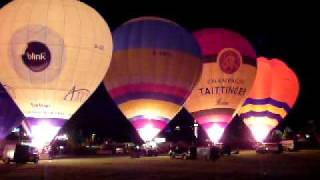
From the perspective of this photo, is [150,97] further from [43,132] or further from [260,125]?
[260,125]

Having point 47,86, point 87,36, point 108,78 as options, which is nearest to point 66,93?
point 47,86

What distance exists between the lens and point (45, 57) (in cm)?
2442

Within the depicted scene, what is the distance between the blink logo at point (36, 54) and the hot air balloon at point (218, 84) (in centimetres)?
1049

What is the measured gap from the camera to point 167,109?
95.6ft

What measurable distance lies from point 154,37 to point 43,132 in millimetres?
7845

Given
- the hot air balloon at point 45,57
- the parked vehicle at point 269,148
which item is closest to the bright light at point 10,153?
the hot air balloon at point 45,57

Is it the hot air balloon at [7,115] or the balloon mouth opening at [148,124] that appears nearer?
the balloon mouth opening at [148,124]

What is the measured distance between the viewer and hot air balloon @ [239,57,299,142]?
1508 inches

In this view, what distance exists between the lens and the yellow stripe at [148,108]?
28625 millimetres

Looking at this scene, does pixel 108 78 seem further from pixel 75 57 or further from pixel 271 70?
pixel 271 70

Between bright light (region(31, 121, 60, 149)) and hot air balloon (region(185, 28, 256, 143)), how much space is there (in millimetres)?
9971

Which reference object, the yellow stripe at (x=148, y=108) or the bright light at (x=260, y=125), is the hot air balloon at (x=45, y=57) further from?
the bright light at (x=260, y=125)

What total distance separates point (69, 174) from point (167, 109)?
382 inches

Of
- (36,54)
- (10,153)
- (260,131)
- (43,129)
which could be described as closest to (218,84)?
(260,131)
